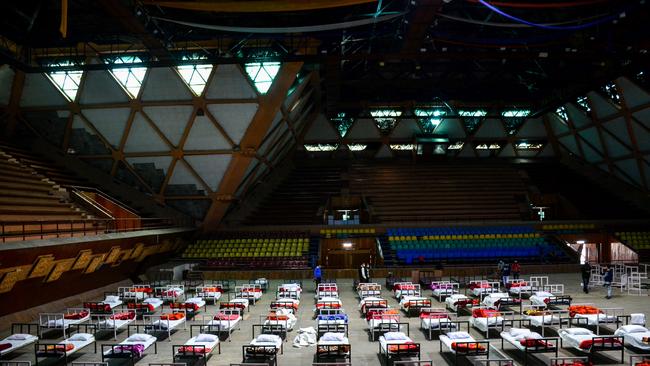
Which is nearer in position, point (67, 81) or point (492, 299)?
point (492, 299)

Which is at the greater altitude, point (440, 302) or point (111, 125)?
point (111, 125)

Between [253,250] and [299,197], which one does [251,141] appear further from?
[299,197]

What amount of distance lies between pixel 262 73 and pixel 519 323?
16.0 meters

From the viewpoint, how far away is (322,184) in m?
38.8

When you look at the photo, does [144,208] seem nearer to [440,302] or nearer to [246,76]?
[246,76]

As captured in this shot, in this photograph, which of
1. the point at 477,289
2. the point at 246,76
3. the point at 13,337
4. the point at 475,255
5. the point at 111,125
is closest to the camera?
the point at 13,337

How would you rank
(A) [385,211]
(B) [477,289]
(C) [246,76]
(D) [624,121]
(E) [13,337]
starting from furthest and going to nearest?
1. (A) [385,211]
2. (D) [624,121]
3. (C) [246,76]
4. (B) [477,289]
5. (E) [13,337]

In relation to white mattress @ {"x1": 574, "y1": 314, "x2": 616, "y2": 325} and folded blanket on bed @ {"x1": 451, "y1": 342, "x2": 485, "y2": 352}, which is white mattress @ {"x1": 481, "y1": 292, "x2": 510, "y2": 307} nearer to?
white mattress @ {"x1": 574, "y1": 314, "x2": 616, "y2": 325}

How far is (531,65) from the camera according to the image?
27.0 m

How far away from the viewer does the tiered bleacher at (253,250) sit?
92.3ft

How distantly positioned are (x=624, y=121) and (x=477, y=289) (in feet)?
→ 66.1

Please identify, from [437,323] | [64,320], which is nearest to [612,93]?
[437,323]

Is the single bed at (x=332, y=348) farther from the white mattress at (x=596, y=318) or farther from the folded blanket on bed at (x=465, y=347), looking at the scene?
the white mattress at (x=596, y=318)

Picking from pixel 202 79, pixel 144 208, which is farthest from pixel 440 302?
pixel 144 208
